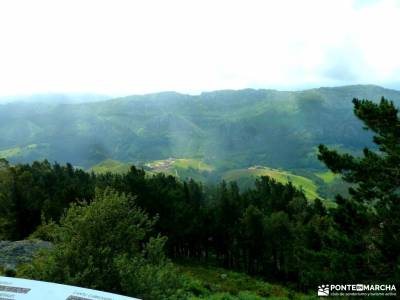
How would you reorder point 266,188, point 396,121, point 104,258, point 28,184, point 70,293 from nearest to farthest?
point 70,293 → point 104,258 → point 396,121 → point 28,184 → point 266,188

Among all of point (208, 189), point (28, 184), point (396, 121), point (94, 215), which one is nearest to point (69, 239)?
point (94, 215)

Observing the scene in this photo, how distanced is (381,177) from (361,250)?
15.2ft

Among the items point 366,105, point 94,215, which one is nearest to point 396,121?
point 366,105

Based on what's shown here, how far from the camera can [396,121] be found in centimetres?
2317

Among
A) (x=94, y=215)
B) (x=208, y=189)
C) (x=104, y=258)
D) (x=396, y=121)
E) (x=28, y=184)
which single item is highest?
(x=396, y=121)

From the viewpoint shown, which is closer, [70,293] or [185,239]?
[70,293]

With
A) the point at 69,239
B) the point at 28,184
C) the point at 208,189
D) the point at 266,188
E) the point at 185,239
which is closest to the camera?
the point at 69,239

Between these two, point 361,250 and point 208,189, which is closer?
point 361,250

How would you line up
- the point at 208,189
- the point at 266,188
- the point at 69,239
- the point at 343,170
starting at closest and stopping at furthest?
the point at 69,239 < the point at 343,170 < the point at 266,188 < the point at 208,189

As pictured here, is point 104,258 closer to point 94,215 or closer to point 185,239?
point 94,215

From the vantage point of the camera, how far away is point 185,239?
79375 mm

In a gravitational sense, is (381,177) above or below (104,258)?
above

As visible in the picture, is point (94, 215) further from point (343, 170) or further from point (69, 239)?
point (343, 170)

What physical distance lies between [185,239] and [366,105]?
61.1 metres
